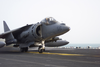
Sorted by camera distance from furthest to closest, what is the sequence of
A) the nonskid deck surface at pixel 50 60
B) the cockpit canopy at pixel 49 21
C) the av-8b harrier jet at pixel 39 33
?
the cockpit canopy at pixel 49 21, the av-8b harrier jet at pixel 39 33, the nonskid deck surface at pixel 50 60

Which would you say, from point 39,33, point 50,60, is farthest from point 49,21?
point 50,60

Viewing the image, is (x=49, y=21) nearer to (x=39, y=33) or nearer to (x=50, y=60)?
(x=39, y=33)

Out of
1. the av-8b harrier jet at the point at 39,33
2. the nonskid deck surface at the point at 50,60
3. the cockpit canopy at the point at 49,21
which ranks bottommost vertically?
the nonskid deck surface at the point at 50,60

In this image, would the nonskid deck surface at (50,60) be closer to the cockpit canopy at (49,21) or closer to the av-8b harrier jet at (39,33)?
the av-8b harrier jet at (39,33)

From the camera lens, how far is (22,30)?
57.4 feet

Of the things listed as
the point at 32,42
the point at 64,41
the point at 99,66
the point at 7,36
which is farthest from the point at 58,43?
the point at 99,66

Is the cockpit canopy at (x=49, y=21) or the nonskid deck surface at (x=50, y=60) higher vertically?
the cockpit canopy at (x=49, y=21)

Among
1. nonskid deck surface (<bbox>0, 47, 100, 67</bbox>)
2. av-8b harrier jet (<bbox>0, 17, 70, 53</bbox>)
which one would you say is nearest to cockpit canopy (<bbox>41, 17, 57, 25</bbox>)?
av-8b harrier jet (<bbox>0, 17, 70, 53</bbox>)

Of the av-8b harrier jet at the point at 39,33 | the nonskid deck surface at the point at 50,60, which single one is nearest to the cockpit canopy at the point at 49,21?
the av-8b harrier jet at the point at 39,33

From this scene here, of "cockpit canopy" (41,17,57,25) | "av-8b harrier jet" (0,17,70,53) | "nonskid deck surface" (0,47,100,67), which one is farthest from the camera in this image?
"cockpit canopy" (41,17,57,25)

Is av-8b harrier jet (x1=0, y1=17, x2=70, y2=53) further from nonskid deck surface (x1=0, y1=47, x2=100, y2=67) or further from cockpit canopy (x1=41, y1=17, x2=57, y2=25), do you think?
nonskid deck surface (x1=0, y1=47, x2=100, y2=67)

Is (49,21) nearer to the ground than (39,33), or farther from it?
farther from it

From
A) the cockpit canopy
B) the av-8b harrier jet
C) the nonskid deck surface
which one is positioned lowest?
the nonskid deck surface

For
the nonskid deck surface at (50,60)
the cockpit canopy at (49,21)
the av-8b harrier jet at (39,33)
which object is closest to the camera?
the nonskid deck surface at (50,60)
